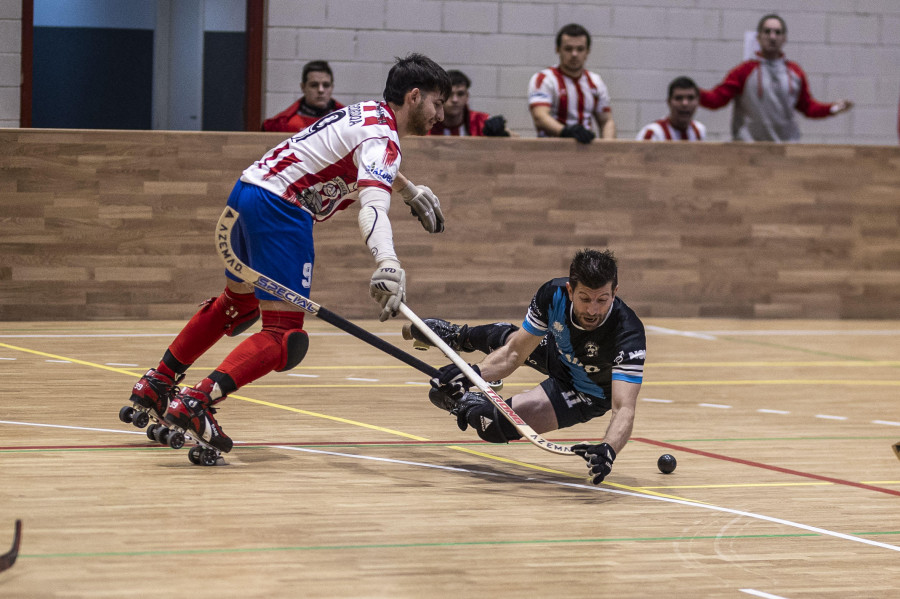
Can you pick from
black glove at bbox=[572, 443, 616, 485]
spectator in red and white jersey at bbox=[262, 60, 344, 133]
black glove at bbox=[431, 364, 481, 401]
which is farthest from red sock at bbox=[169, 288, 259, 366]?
spectator in red and white jersey at bbox=[262, 60, 344, 133]

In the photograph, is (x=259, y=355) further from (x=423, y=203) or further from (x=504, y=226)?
(x=504, y=226)

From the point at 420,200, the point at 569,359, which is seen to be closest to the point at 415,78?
the point at 420,200

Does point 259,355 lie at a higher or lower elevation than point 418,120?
lower

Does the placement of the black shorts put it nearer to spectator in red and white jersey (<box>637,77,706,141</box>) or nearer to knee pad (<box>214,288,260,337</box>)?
knee pad (<box>214,288,260,337</box>)

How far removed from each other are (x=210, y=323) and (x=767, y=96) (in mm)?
8091

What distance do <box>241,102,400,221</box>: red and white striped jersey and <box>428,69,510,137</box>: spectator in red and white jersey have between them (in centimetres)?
533

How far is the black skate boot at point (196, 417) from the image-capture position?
209 inches

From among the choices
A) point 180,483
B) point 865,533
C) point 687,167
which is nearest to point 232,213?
point 180,483

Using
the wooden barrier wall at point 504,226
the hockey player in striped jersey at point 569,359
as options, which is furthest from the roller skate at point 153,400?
the wooden barrier wall at point 504,226

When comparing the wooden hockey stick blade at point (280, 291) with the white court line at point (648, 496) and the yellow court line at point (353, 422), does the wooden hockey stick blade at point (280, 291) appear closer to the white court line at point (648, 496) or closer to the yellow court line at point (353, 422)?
the white court line at point (648, 496)

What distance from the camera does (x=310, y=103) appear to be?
35.6ft

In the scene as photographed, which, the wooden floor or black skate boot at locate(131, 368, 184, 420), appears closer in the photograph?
the wooden floor

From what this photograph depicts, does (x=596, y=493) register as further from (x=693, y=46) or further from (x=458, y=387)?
(x=693, y=46)

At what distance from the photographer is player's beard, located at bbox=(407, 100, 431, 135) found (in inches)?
225
